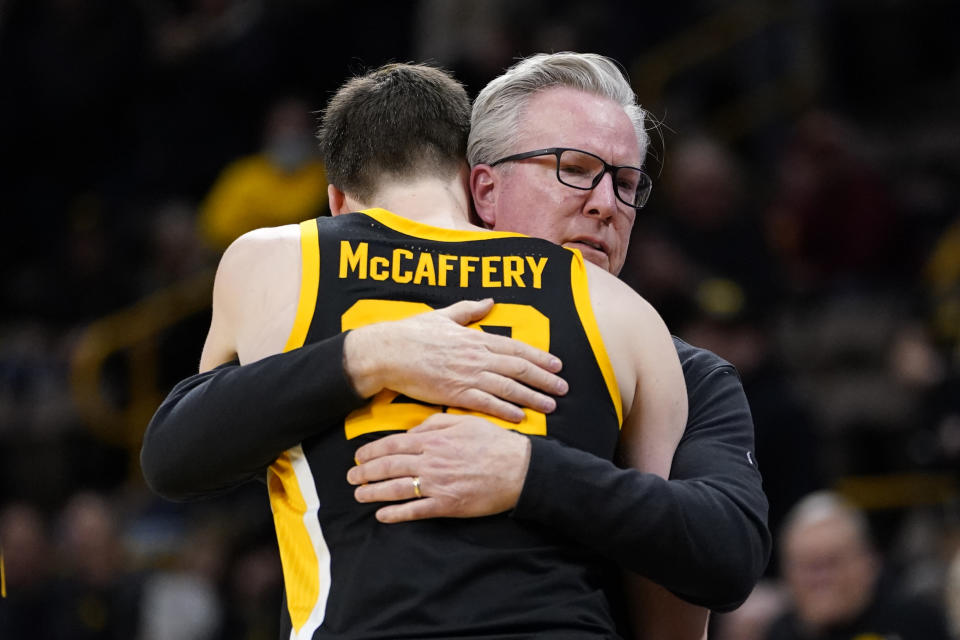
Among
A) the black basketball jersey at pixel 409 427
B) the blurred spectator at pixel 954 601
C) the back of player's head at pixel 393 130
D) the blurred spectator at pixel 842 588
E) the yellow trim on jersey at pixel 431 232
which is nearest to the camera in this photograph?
the black basketball jersey at pixel 409 427

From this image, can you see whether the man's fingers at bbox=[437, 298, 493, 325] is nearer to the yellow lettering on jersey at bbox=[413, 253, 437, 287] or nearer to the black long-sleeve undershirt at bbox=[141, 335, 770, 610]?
the yellow lettering on jersey at bbox=[413, 253, 437, 287]

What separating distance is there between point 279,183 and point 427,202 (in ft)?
19.5

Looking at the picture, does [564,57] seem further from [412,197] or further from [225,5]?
[225,5]

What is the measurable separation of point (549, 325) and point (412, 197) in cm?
39

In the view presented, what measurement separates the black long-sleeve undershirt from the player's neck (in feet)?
1.18

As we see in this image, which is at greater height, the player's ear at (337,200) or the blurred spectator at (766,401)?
the player's ear at (337,200)

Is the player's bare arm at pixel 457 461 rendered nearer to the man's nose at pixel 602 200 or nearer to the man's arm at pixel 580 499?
the man's arm at pixel 580 499

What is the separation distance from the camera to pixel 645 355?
2555 millimetres

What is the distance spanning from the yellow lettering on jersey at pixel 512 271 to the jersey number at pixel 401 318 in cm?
4

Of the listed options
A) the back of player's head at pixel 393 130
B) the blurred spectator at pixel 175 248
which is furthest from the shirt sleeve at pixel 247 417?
the blurred spectator at pixel 175 248

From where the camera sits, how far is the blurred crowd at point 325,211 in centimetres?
744

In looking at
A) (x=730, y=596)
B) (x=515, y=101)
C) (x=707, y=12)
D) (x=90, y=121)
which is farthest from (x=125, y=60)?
(x=730, y=596)

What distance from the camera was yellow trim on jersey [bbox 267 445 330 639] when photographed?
2400 millimetres

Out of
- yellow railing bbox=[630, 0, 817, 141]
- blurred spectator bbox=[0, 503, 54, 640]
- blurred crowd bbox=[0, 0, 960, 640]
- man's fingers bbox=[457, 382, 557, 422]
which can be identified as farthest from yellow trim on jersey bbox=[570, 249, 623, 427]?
yellow railing bbox=[630, 0, 817, 141]
